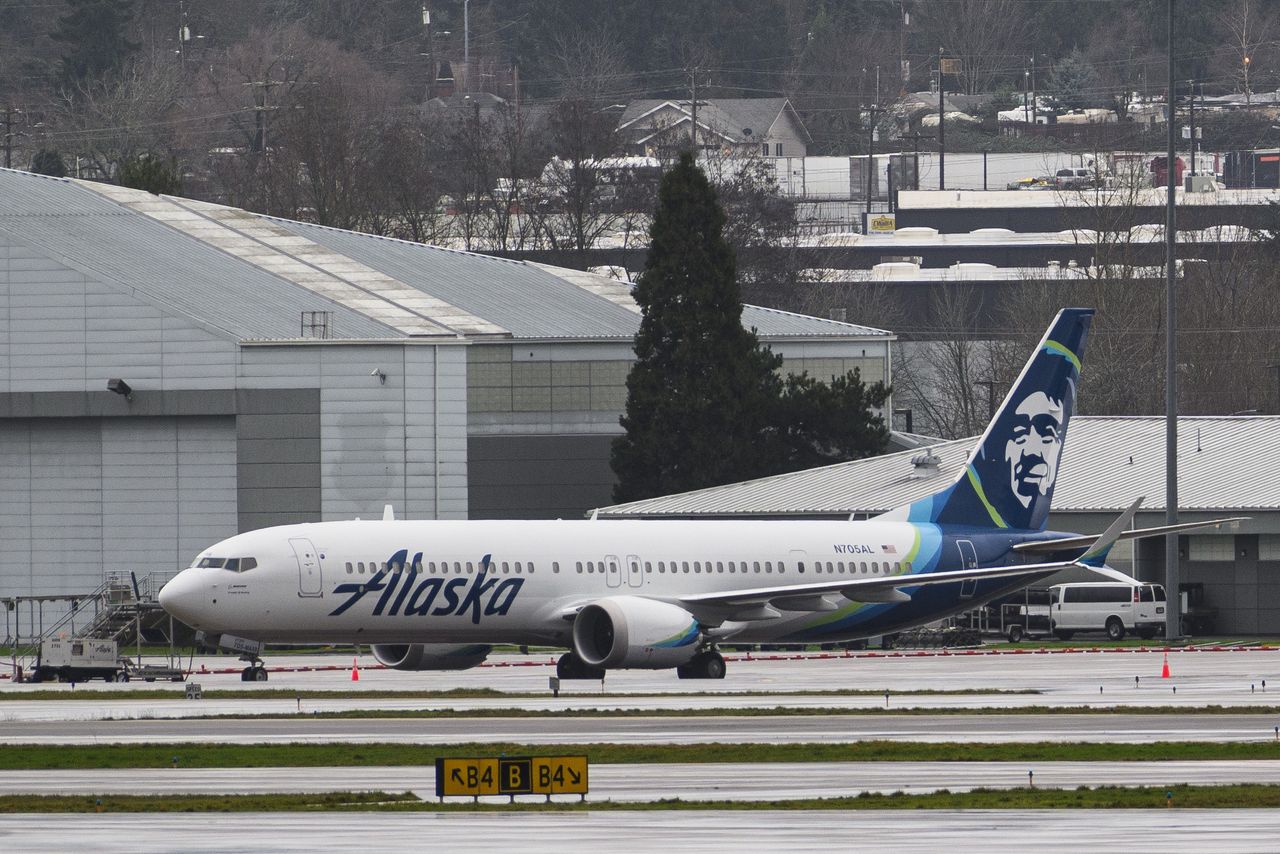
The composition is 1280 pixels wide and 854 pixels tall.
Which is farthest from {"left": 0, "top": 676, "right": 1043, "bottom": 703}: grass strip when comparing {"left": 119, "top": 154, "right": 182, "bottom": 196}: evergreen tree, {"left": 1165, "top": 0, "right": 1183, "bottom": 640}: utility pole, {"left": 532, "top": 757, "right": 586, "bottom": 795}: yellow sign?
{"left": 119, "top": 154, "right": 182, "bottom": 196}: evergreen tree

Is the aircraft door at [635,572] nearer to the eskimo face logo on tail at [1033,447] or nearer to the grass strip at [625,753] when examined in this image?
the eskimo face logo on tail at [1033,447]

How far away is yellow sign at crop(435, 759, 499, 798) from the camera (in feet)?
91.1

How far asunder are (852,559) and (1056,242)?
131461 mm

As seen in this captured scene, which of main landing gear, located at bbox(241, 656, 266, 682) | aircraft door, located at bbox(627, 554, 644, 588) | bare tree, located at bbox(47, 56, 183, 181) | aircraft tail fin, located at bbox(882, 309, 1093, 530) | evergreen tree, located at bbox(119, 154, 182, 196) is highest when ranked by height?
bare tree, located at bbox(47, 56, 183, 181)

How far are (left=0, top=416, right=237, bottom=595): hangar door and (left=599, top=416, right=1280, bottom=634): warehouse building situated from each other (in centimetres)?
1198

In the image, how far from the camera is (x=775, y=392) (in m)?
87.4

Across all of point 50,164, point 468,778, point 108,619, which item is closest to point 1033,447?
point 108,619

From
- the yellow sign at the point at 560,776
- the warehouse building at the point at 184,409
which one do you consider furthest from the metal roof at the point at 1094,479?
the yellow sign at the point at 560,776

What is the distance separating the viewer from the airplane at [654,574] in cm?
5053

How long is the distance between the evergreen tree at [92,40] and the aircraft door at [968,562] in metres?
150

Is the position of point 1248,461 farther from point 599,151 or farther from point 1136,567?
point 599,151

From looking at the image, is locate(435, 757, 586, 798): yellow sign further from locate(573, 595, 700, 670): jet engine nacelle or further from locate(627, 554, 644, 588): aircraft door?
locate(627, 554, 644, 588): aircraft door

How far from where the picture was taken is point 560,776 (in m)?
28.3

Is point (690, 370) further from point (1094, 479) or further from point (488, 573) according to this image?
point (488, 573)
